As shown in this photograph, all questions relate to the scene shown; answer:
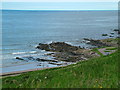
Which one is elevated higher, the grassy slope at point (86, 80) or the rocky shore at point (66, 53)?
the grassy slope at point (86, 80)

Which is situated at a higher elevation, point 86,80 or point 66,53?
point 86,80

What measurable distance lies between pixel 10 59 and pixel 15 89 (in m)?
24.3

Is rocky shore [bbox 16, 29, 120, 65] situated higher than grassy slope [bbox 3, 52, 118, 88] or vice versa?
grassy slope [bbox 3, 52, 118, 88]

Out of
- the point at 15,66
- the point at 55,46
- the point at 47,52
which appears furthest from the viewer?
the point at 55,46

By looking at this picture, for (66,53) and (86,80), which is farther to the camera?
(66,53)

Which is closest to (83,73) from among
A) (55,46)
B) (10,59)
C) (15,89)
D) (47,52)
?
(15,89)

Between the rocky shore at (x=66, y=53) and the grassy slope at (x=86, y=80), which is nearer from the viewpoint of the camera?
the grassy slope at (x=86, y=80)

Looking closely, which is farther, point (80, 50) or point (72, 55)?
point (80, 50)

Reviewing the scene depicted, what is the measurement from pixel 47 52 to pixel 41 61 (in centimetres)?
581

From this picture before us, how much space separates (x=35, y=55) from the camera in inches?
1331

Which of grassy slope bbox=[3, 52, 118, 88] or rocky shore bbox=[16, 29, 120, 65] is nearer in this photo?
A: grassy slope bbox=[3, 52, 118, 88]

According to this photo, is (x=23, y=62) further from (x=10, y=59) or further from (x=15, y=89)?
(x=15, y=89)

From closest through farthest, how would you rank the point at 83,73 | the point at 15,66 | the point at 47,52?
1. the point at 83,73
2. the point at 15,66
3. the point at 47,52

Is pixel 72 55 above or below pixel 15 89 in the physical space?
below
